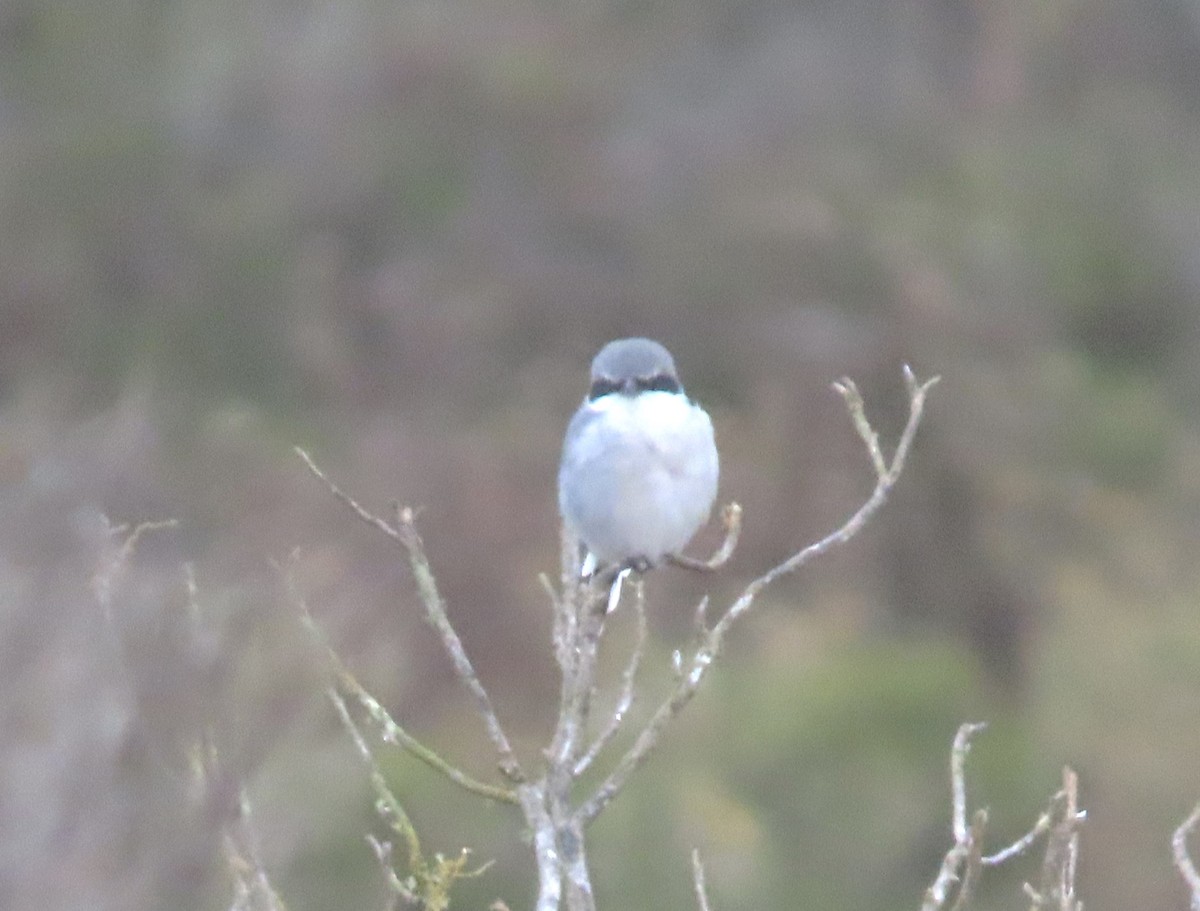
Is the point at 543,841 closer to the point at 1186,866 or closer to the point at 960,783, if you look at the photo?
the point at 960,783

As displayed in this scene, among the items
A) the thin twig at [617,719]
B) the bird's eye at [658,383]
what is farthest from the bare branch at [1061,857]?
the bird's eye at [658,383]

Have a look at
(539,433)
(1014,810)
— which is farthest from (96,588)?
(539,433)

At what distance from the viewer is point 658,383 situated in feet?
13.3

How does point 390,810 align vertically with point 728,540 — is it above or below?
below

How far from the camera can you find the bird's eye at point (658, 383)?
4.04 metres

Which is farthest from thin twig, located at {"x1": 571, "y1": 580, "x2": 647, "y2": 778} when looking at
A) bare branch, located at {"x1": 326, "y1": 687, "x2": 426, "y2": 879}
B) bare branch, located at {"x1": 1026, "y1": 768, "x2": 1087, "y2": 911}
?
bare branch, located at {"x1": 1026, "y1": 768, "x2": 1087, "y2": 911}

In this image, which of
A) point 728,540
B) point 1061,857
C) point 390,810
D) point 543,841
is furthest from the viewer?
point 728,540

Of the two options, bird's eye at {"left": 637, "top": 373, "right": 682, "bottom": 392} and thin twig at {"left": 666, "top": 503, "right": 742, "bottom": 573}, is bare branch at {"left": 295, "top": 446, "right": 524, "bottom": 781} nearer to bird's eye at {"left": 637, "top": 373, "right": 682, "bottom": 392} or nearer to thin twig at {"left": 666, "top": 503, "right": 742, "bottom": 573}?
thin twig at {"left": 666, "top": 503, "right": 742, "bottom": 573}

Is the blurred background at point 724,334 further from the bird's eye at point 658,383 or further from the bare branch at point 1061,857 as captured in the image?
the bare branch at point 1061,857

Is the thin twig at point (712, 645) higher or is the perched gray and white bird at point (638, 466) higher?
the thin twig at point (712, 645)

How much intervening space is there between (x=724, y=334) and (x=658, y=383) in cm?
996

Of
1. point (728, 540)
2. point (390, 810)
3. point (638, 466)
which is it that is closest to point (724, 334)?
point (638, 466)

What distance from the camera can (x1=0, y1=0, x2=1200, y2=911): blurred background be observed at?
10148 millimetres

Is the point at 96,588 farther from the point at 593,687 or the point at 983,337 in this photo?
the point at 983,337
